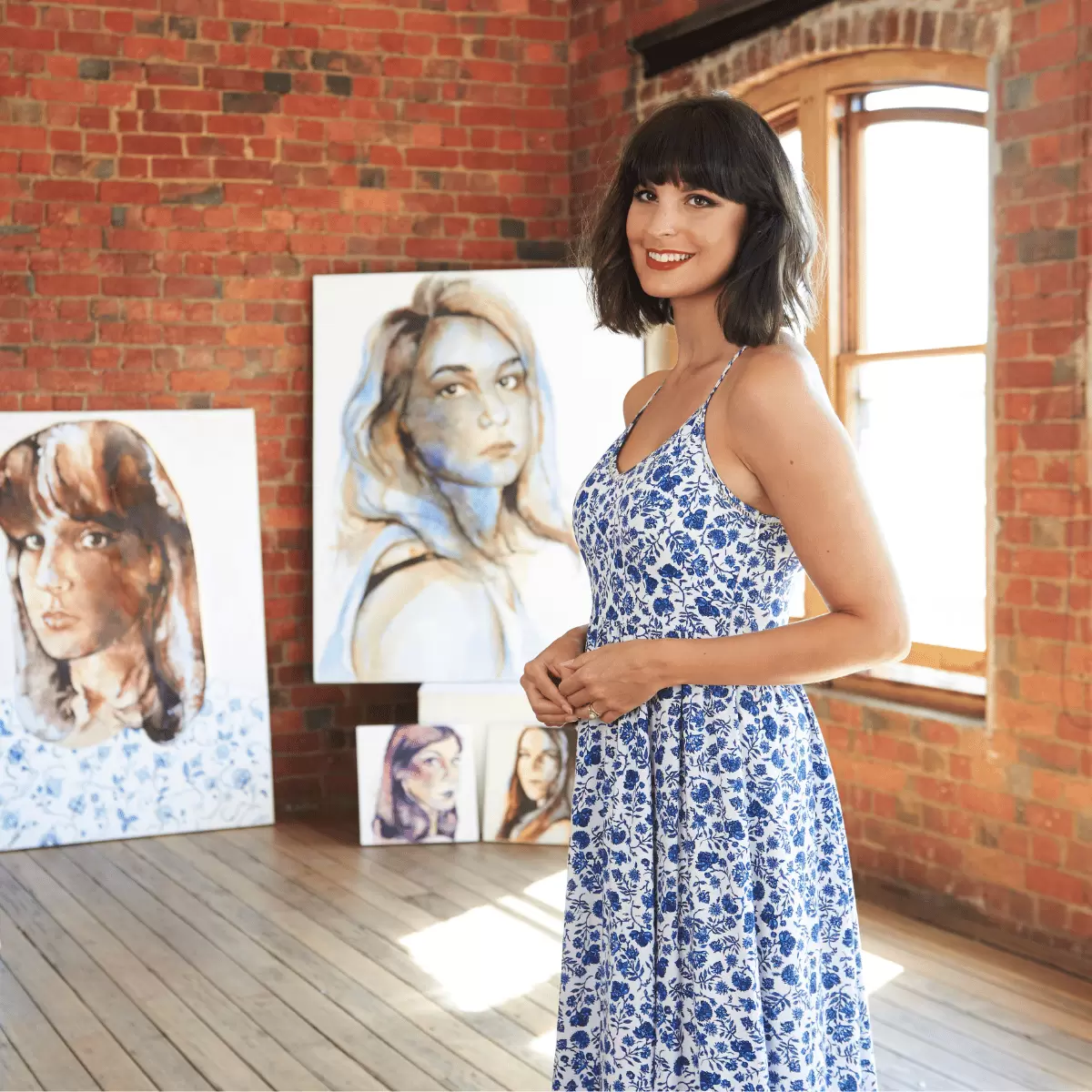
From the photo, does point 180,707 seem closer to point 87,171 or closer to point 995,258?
point 87,171

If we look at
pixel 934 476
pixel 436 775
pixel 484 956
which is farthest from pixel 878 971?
pixel 436 775

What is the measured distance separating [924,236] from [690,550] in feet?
10.5

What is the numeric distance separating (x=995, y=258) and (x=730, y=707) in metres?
2.76

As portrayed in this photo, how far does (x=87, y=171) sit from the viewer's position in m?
5.46

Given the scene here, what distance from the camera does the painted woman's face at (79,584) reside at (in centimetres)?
Result: 527

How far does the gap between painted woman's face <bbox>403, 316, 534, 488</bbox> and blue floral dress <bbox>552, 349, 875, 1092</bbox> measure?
370cm

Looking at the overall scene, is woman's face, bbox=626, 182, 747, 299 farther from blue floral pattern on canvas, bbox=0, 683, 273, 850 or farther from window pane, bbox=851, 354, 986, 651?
blue floral pattern on canvas, bbox=0, 683, 273, 850

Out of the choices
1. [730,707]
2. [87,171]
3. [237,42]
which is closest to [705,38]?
[237,42]

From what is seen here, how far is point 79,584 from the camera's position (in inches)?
209

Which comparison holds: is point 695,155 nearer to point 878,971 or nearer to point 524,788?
point 878,971

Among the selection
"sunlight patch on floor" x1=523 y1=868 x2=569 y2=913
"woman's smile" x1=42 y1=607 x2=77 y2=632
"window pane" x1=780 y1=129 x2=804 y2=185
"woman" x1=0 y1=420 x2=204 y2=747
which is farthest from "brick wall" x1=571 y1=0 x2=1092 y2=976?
"woman's smile" x1=42 y1=607 x2=77 y2=632

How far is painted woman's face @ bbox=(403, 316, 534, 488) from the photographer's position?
5.45 metres

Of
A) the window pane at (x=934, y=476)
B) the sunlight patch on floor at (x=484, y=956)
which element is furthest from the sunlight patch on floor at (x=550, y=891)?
the window pane at (x=934, y=476)

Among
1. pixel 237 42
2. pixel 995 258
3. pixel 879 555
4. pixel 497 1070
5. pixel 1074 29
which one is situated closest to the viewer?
pixel 879 555
